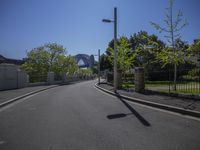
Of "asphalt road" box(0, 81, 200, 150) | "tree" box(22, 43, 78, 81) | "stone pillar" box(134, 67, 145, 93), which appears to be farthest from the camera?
"tree" box(22, 43, 78, 81)

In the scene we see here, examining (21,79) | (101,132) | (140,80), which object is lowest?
(101,132)

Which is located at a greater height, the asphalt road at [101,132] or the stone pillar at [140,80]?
the stone pillar at [140,80]

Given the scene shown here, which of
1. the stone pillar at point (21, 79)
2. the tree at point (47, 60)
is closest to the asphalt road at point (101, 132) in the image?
the stone pillar at point (21, 79)

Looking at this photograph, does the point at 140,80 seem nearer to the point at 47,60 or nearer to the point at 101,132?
the point at 101,132

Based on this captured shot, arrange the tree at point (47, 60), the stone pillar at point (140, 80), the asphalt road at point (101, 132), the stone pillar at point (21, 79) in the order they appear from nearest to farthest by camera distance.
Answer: the asphalt road at point (101, 132)
the stone pillar at point (140, 80)
the stone pillar at point (21, 79)
the tree at point (47, 60)

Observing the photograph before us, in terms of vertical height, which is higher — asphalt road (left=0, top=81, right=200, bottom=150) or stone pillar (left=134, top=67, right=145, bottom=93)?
stone pillar (left=134, top=67, right=145, bottom=93)

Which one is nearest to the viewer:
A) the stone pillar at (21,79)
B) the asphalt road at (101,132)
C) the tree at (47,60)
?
the asphalt road at (101,132)

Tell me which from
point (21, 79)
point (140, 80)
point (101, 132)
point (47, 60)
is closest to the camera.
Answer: point (101, 132)

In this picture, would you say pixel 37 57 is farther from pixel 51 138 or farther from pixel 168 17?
pixel 51 138

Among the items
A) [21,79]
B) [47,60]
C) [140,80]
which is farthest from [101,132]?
[47,60]

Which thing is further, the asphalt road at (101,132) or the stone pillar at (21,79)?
the stone pillar at (21,79)

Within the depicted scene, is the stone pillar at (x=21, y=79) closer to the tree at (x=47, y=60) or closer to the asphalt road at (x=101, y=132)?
the asphalt road at (x=101, y=132)

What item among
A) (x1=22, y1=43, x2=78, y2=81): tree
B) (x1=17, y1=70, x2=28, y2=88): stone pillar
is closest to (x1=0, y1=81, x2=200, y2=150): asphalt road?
(x1=17, y1=70, x2=28, y2=88): stone pillar

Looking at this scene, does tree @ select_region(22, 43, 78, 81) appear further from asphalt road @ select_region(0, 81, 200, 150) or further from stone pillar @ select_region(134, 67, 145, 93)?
asphalt road @ select_region(0, 81, 200, 150)
